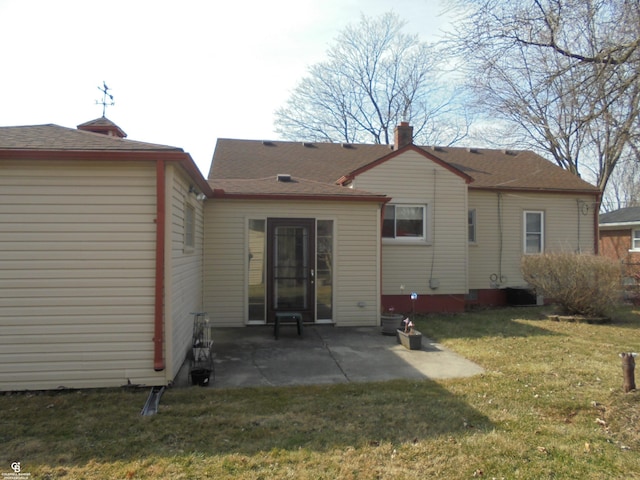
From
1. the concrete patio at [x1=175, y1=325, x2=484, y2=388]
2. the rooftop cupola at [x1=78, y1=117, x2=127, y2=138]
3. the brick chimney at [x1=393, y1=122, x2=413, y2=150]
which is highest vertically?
the brick chimney at [x1=393, y1=122, x2=413, y2=150]

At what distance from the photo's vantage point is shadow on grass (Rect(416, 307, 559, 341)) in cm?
866

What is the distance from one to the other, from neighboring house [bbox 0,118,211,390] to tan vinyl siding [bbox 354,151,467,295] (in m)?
6.96

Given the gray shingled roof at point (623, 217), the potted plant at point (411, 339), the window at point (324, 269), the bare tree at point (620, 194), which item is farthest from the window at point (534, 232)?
the bare tree at point (620, 194)

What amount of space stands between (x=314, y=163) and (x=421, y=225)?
415 centimetres

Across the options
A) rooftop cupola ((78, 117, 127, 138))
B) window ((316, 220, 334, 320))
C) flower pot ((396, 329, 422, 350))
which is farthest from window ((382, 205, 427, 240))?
rooftop cupola ((78, 117, 127, 138))

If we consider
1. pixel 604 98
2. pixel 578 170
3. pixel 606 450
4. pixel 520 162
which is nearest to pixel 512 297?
pixel 520 162

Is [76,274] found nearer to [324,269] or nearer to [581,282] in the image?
[324,269]

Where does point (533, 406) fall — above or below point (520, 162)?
below

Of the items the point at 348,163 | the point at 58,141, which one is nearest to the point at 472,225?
the point at 348,163

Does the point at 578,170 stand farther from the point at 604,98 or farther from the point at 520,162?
the point at 604,98

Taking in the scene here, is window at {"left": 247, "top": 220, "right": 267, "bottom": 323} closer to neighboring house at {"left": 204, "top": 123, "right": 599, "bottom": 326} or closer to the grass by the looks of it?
neighboring house at {"left": 204, "top": 123, "right": 599, "bottom": 326}

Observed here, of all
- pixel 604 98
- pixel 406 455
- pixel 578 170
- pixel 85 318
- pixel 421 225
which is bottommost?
pixel 406 455

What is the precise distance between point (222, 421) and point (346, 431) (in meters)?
1.21

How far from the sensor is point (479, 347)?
296 inches
